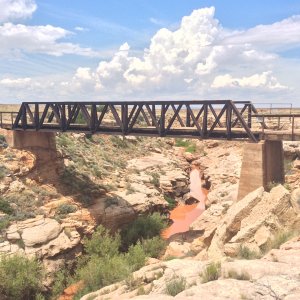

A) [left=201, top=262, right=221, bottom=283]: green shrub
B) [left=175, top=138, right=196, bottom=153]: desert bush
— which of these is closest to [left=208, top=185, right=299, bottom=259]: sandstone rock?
[left=201, top=262, right=221, bottom=283]: green shrub

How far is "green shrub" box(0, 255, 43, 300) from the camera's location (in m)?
21.8

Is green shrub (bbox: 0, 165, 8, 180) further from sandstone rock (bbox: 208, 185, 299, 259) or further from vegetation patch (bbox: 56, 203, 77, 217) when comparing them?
sandstone rock (bbox: 208, 185, 299, 259)

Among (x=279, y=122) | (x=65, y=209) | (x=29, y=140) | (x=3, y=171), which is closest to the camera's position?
(x=279, y=122)

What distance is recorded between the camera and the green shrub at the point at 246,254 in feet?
51.0

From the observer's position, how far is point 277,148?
24.1 m

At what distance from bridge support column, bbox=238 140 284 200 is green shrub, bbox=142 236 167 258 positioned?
26.0 feet

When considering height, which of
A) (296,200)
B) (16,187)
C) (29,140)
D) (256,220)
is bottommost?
(256,220)

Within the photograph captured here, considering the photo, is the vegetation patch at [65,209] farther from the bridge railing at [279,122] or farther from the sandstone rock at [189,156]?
the sandstone rock at [189,156]

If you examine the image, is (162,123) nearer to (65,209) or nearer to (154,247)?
(154,247)

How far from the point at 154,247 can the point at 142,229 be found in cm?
406

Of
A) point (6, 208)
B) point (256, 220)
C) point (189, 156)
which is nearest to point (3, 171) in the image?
point (6, 208)

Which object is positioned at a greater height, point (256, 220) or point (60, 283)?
point (256, 220)

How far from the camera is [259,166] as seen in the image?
22.8 m

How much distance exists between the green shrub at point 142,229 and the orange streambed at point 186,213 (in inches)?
44.7
